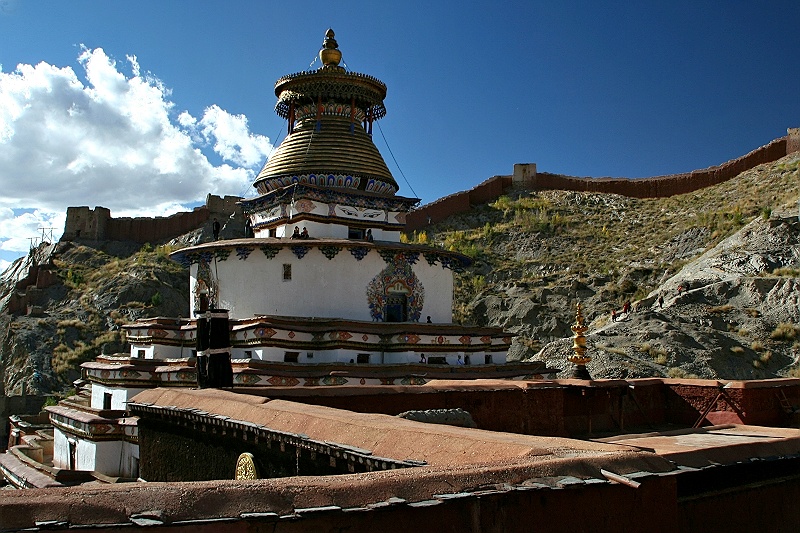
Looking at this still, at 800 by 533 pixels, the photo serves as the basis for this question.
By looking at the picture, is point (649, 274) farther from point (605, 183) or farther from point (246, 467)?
point (246, 467)

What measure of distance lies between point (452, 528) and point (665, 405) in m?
9.01

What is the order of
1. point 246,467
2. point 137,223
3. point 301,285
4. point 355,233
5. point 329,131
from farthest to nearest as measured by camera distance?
1. point 137,223
2. point 329,131
3. point 355,233
4. point 301,285
5. point 246,467

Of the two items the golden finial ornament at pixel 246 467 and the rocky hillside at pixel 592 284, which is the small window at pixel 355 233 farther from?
the golden finial ornament at pixel 246 467

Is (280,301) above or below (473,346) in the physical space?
above

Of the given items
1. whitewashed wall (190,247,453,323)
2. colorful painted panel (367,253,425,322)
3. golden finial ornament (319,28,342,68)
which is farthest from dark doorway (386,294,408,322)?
golden finial ornament (319,28,342,68)

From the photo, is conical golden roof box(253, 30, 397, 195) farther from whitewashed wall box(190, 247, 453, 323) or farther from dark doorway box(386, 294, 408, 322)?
dark doorway box(386, 294, 408, 322)

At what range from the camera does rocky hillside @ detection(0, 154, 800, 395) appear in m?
29.8

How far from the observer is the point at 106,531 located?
3.88 m

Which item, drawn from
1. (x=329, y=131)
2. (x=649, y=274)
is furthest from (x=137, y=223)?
(x=329, y=131)

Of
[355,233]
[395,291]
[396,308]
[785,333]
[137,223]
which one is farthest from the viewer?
[137,223]

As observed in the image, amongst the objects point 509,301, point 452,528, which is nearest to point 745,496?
point 452,528

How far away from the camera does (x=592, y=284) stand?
146 feet

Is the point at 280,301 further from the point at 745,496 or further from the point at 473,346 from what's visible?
the point at 745,496

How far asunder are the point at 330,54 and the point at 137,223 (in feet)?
118
